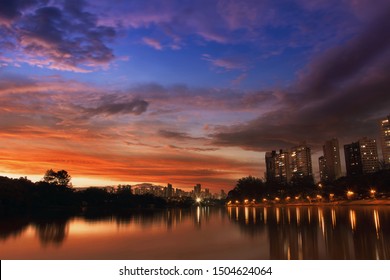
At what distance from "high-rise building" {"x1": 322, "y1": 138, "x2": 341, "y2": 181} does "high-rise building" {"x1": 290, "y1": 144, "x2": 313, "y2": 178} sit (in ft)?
25.2

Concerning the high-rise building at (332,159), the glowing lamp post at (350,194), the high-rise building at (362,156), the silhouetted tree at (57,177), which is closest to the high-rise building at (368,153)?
the high-rise building at (362,156)

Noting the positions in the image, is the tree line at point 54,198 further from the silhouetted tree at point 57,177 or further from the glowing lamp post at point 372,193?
the glowing lamp post at point 372,193

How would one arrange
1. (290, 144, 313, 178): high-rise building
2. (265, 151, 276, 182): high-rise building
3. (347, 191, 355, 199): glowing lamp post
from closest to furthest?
1. (347, 191, 355, 199): glowing lamp post
2. (290, 144, 313, 178): high-rise building
3. (265, 151, 276, 182): high-rise building

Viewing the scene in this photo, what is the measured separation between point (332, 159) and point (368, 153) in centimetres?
1544

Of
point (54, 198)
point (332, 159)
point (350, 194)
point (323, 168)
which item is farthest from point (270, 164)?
point (54, 198)

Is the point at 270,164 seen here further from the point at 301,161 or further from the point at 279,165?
the point at 301,161

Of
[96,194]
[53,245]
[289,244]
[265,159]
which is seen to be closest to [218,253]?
[289,244]

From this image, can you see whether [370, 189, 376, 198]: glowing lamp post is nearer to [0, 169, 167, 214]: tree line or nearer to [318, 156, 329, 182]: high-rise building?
[0, 169, 167, 214]: tree line

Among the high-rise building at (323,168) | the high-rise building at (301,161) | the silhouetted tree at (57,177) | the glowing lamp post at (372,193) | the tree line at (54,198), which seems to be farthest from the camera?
the high-rise building at (323,168)

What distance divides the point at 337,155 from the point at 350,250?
506 ft

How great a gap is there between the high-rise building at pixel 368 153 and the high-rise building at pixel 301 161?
23.2 meters

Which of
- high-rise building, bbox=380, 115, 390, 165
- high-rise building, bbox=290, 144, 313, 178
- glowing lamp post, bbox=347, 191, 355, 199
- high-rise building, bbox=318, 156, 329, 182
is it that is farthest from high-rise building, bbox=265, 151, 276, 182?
glowing lamp post, bbox=347, 191, 355, 199

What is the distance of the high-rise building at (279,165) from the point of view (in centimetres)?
16376

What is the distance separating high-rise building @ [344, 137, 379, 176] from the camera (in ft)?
452
